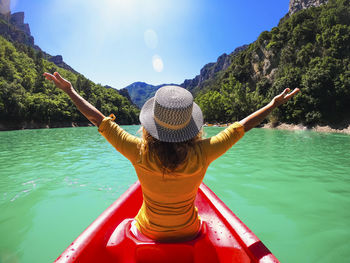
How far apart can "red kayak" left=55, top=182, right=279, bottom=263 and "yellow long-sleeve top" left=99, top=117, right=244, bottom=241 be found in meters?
0.10

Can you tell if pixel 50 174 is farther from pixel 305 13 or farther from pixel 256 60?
A: pixel 256 60

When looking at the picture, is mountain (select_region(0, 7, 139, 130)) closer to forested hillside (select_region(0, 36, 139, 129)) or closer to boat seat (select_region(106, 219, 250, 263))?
forested hillside (select_region(0, 36, 139, 129))

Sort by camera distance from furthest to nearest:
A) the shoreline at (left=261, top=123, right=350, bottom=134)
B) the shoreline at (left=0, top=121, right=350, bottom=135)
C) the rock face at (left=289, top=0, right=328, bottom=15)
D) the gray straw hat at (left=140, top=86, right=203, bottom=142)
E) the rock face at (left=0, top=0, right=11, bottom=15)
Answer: the rock face at (left=0, top=0, right=11, bottom=15) < the rock face at (left=289, top=0, right=328, bottom=15) < the shoreline at (left=0, top=121, right=350, bottom=135) < the shoreline at (left=261, top=123, right=350, bottom=134) < the gray straw hat at (left=140, top=86, right=203, bottom=142)

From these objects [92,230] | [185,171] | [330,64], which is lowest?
[92,230]

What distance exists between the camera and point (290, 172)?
586 cm

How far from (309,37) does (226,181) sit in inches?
1599

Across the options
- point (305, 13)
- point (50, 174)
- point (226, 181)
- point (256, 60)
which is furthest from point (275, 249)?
point (256, 60)

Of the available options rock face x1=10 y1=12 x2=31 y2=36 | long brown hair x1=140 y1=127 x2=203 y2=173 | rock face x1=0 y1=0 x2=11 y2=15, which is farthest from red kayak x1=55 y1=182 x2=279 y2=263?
rock face x1=10 y1=12 x2=31 y2=36

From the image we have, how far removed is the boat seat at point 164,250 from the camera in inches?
52.9

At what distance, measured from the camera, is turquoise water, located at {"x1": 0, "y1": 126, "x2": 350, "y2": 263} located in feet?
8.64

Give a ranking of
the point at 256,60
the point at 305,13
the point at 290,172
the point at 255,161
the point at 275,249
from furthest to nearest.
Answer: the point at 256,60
the point at 305,13
the point at 255,161
the point at 290,172
the point at 275,249

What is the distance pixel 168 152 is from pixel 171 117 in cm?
22

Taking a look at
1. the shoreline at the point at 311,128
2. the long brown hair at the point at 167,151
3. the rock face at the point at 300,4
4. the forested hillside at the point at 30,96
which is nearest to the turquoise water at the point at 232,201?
the long brown hair at the point at 167,151

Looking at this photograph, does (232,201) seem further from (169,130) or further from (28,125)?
(28,125)
